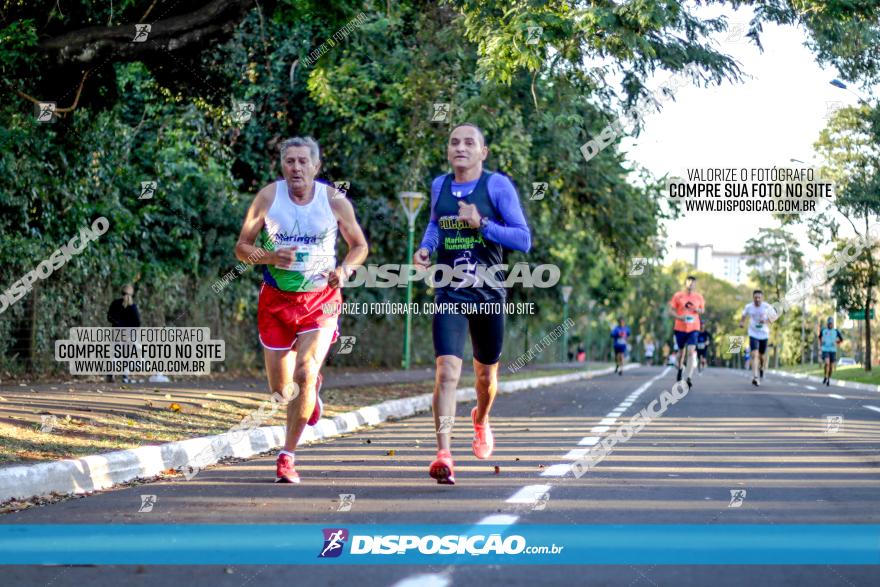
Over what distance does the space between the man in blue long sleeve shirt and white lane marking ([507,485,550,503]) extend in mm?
495

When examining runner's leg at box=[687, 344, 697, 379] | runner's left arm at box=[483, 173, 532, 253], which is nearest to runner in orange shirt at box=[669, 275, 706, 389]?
runner's leg at box=[687, 344, 697, 379]

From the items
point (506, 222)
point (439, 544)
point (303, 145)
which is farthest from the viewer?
point (303, 145)

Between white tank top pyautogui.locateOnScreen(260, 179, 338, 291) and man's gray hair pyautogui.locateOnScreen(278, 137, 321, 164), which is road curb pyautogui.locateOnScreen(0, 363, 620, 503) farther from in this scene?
man's gray hair pyautogui.locateOnScreen(278, 137, 321, 164)

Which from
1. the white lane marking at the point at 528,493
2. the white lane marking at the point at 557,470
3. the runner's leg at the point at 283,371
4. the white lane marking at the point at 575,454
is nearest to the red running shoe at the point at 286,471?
the runner's leg at the point at 283,371

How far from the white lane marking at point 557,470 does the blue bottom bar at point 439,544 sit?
2.34 metres

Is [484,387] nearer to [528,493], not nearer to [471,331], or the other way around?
[471,331]

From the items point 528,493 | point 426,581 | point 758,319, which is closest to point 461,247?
point 528,493

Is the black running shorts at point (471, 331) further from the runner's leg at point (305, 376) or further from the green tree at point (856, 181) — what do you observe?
the green tree at point (856, 181)

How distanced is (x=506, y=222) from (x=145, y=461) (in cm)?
331

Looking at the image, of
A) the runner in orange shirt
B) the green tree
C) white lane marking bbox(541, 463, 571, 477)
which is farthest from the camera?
the green tree

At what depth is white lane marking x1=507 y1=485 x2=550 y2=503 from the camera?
717cm

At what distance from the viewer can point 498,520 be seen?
6.34m

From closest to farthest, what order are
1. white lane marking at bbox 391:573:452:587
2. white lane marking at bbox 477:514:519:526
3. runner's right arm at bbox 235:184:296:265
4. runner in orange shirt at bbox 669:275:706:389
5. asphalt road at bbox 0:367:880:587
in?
white lane marking at bbox 391:573:452:587, asphalt road at bbox 0:367:880:587, white lane marking at bbox 477:514:519:526, runner's right arm at bbox 235:184:296:265, runner in orange shirt at bbox 669:275:706:389

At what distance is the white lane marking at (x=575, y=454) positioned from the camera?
987 cm
